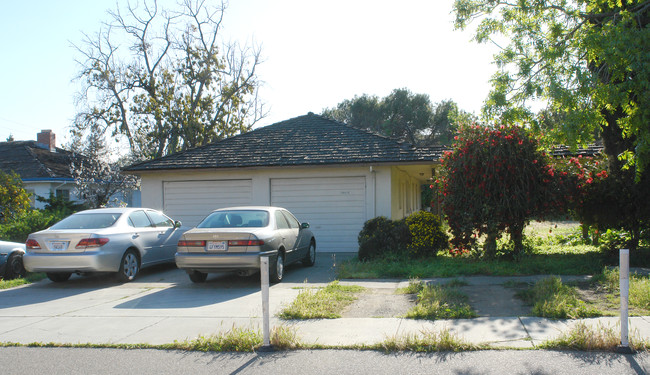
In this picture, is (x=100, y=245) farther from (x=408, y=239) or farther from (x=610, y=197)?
(x=610, y=197)

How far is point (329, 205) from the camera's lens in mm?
15727

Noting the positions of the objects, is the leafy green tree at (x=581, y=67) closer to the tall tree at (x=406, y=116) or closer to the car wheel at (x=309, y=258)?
the car wheel at (x=309, y=258)

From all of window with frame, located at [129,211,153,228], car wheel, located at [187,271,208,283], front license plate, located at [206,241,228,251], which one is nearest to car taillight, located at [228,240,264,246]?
front license plate, located at [206,241,228,251]

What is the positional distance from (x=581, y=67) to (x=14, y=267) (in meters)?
12.7

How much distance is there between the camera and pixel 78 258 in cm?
984

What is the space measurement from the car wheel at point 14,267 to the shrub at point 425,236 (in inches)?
353

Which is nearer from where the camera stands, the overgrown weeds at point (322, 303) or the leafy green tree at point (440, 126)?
the overgrown weeds at point (322, 303)

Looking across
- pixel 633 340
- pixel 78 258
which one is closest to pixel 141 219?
pixel 78 258

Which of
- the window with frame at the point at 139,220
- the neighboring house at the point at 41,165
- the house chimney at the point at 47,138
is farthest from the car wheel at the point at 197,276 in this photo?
the house chimney at the point at 47,138

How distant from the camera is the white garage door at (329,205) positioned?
611 inches

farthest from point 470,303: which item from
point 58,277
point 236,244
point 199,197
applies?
point 199,197

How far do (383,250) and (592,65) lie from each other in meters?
6.32

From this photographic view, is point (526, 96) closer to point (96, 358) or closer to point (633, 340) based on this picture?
point (633, 340)

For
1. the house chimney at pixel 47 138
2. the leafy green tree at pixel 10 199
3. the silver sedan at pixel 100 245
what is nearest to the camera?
the silver sedan at pixel 100 245
